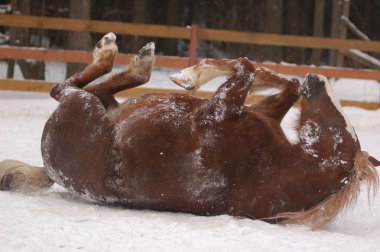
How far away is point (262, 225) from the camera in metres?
3.37

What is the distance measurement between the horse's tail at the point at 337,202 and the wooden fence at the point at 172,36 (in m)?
6.15

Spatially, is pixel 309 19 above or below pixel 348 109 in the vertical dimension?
above

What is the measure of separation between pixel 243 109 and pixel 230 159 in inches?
13.2

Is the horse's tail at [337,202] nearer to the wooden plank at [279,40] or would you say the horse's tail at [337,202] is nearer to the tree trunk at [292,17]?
the wooden plank at [279,40]

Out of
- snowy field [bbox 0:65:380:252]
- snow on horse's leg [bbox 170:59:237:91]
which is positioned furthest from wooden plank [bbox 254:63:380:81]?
snow on horse's leg [bbox 170:59:237:91]

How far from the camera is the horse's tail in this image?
11.3 ft

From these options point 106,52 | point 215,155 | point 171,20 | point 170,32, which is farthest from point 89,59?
point 171,20

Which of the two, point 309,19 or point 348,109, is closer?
point 348,109

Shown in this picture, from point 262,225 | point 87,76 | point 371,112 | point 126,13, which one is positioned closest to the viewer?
point 262,225

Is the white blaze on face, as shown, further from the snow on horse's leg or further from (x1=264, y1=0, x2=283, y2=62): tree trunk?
(x1=264, y1=0, x2=283, y2=62): tree trunk

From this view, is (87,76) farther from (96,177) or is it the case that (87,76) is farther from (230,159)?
(230,159)

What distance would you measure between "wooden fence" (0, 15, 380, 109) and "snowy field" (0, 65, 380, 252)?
5.50m

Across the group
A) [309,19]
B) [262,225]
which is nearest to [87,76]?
[262,225]

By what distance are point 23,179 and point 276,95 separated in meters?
1.73
